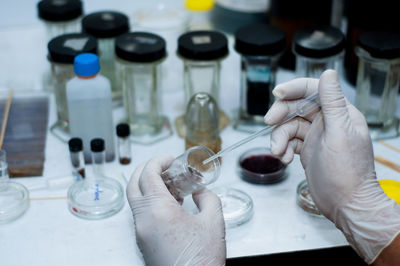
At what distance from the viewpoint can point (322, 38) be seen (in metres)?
1.48

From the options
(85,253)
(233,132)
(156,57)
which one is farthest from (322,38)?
(85,253)

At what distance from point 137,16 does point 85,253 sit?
1024 millimetres

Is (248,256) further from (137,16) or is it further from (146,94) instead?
(137,16)

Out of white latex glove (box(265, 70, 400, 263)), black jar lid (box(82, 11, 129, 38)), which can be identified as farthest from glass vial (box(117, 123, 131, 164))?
white latex glove (box(265, 70, 400, 263))

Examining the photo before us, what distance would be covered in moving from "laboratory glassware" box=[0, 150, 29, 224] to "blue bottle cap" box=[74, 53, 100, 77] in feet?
0.94

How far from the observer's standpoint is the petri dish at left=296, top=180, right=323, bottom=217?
4.13 feet

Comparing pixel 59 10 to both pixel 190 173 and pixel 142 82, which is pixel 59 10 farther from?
pixel 190 173

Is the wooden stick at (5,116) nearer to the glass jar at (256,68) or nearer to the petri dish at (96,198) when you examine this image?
the petri dish at (96,198)

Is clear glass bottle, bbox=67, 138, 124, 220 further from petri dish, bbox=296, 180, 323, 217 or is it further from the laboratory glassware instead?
petri dish, bbox=296, 180, 323, 217

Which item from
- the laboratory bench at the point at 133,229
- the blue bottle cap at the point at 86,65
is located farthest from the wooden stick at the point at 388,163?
the blue bottle cap at the point at 86,65

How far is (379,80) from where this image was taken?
1525 millimetres

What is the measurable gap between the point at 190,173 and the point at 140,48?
1.43 feet

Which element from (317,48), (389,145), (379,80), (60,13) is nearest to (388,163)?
(389,145)

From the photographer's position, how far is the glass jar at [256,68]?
144 centimetres
